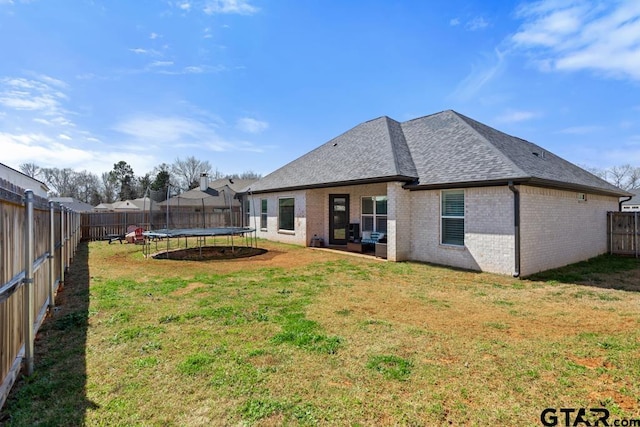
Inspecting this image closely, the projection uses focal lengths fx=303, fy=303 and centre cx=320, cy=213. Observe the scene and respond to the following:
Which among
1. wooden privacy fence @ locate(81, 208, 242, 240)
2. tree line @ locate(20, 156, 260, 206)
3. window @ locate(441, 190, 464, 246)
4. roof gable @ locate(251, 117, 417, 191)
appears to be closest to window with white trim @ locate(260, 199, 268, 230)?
roof gable @ locate(251, 117, 417, 191)

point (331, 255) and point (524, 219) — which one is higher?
point (524, 219)

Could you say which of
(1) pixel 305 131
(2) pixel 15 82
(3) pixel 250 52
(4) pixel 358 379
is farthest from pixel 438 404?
(1) pixel 305 131

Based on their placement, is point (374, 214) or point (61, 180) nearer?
point (374, 214)

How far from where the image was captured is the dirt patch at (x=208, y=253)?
11.6m

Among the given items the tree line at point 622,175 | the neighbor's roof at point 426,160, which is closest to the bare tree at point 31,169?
the neighbor's roof at point 426,160

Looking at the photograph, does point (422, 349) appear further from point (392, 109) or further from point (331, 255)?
point (392, 109)

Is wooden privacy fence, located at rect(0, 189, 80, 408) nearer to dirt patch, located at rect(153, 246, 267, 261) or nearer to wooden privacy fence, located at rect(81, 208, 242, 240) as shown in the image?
dirt patch, located at rect(153, 246, 267, 261)

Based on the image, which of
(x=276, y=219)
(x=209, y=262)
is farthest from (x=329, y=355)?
(x=276, y=219)

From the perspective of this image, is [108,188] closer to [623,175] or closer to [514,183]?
[514,183]

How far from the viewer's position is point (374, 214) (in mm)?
13414

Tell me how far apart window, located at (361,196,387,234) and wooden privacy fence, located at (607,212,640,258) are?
964 cm

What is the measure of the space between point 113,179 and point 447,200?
60939mm

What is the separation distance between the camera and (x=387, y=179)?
1026cm

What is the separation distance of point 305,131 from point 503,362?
20.3 metres
